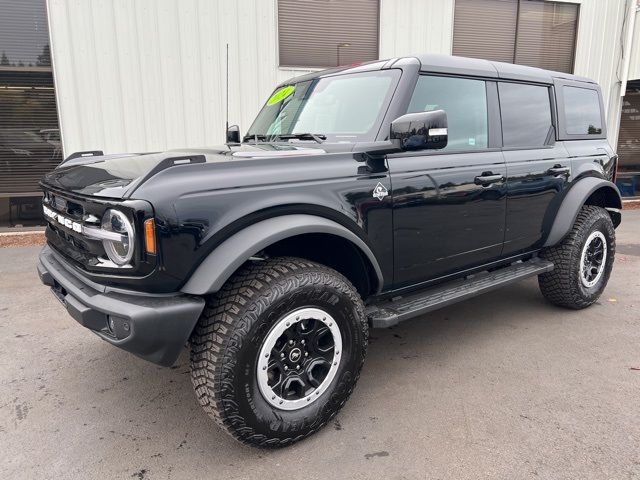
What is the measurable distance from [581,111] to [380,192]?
2.69 m

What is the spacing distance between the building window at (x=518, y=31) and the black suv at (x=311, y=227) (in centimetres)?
545

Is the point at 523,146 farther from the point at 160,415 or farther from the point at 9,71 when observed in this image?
the point at 9,71

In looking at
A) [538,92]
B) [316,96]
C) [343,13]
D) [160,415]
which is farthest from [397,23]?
[160,415]

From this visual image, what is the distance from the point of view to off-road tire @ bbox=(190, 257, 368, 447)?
2.12 meters

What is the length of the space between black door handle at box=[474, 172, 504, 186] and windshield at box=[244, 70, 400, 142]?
0.83 meters

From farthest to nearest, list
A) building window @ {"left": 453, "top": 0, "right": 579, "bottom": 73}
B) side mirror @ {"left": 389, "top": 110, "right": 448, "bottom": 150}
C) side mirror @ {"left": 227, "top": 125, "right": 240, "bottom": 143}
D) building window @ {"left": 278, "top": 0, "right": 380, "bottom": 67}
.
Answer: building window @ {"left": 453, "top": 0, "right": 579, "bottom": 73}
building window @ {"left": 278, "top": 0, "right": 380, "bottom": 67}
side mirror @ {"left": 227, "top": 125, "right": 240, "bottom": 143}
side mirror @ {"left": 389, "top": 110, "right": 448, "bottom": 150}

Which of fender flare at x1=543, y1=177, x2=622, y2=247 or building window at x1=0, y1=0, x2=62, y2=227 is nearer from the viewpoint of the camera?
fender flare at x1=543, y1=177, x2=622, y2=247

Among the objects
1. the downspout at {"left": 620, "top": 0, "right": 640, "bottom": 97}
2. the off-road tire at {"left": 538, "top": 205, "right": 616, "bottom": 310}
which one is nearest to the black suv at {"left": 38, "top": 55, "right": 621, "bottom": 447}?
the off-road tire at {"left": 538, "top": 205, "right": 616, "bottom": 310}

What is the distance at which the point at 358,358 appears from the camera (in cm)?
258

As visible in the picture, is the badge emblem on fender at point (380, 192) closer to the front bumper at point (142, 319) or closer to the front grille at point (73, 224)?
the front bumper at point (142, 319)

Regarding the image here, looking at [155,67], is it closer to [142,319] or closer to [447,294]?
[447,294]

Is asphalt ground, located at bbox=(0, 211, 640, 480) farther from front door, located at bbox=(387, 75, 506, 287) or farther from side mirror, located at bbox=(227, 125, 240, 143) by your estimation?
side mirror, located at bbox=(227, 125, 240, 143)

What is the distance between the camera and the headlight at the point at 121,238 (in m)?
1.99

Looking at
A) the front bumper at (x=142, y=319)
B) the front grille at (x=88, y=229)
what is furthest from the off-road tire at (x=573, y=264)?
the front grille at (x=88, y=229)
